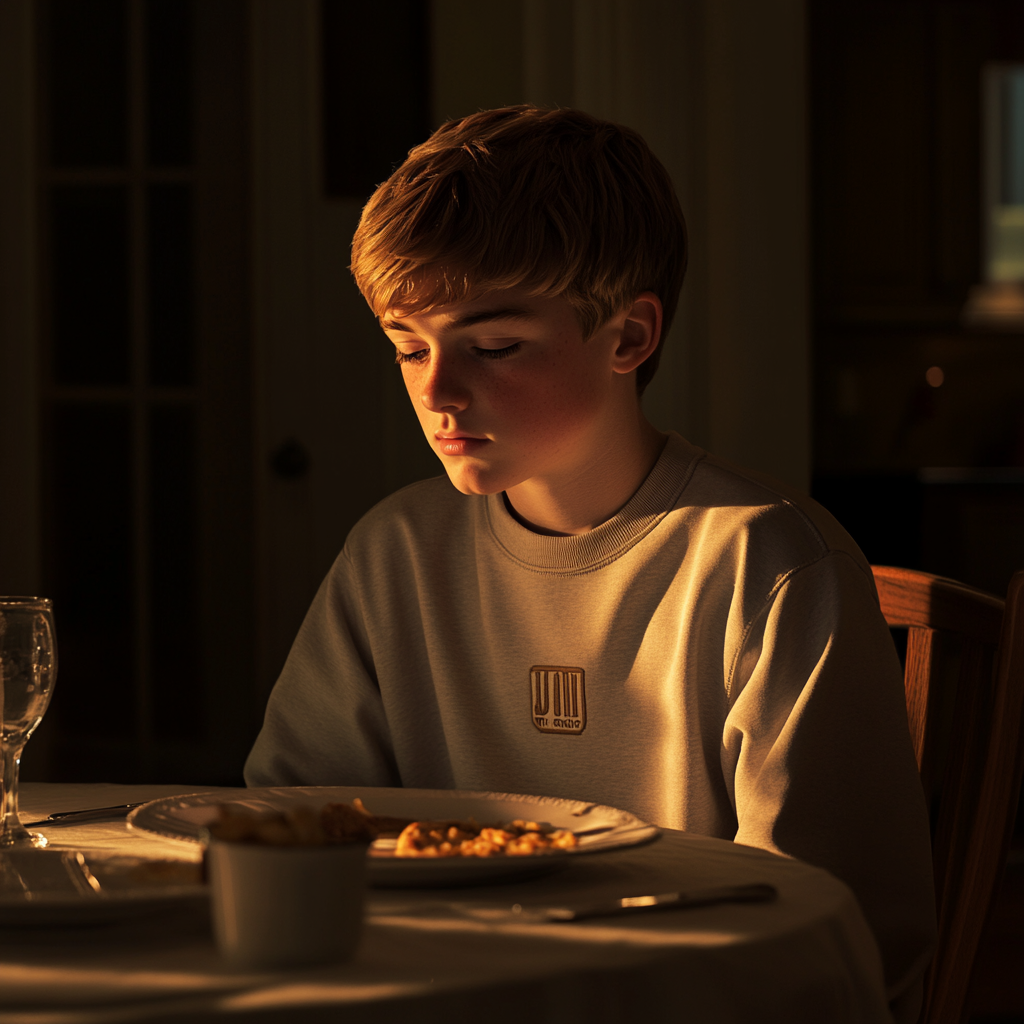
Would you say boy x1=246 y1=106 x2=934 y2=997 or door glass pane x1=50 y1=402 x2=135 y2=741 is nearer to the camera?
boy x1=246 y1=106 x2=934 y2=997

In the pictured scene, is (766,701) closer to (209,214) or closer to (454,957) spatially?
(454,957)

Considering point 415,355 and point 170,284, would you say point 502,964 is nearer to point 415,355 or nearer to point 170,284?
point 415,355

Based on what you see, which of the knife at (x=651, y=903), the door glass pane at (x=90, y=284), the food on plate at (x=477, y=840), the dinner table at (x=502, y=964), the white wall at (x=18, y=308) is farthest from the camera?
the door glass pane at (x=90, y=284)

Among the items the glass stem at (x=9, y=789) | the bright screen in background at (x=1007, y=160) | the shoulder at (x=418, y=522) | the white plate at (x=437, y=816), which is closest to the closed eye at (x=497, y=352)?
the shoulder at (x=418, y=522)

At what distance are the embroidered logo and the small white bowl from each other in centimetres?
59

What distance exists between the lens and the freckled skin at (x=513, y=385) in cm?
104

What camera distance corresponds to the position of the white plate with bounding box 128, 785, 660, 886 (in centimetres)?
67

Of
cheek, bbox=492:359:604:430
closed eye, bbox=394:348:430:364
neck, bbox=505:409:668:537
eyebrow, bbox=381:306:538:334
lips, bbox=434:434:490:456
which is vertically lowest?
neck, bbox=505:409:668:537

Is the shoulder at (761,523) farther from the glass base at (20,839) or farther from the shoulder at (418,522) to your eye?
the glass base at (20,839)

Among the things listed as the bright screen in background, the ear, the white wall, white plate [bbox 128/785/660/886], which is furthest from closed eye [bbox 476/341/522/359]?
the bright screen in background

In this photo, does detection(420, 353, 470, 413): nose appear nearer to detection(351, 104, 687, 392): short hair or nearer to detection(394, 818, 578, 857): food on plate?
detection(351, 104, 687, 392): short hair

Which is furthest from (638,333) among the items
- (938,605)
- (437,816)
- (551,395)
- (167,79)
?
(167,79)

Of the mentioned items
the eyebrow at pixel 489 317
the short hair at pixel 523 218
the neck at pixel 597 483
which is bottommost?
the neck at pixel 597 483

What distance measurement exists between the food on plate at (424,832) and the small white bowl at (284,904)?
1.2 inches
